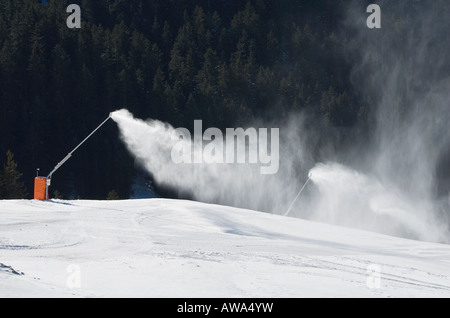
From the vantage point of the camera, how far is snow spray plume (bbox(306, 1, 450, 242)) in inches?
2443

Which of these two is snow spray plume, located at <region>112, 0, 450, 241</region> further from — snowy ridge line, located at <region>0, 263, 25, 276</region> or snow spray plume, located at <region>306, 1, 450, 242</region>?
snowy ridge line, located at <region>0, 263, 25, 276</region>

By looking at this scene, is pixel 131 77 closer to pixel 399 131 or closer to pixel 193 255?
pixel 399 131

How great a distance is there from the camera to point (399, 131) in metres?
88.9

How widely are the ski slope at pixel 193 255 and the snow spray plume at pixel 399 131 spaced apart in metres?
36.3

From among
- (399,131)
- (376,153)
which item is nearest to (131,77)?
(376,153)

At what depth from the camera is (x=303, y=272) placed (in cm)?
1398

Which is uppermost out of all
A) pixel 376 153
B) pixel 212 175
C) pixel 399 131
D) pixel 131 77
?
pixel 131 77

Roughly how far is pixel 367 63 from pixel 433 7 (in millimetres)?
24565

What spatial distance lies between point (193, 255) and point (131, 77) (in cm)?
6241

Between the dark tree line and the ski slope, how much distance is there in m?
45.1

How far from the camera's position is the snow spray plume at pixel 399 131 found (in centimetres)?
6204

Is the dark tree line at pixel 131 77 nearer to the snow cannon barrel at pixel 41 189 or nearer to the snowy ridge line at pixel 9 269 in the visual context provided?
the snow cannon barrel at pixel 41 189

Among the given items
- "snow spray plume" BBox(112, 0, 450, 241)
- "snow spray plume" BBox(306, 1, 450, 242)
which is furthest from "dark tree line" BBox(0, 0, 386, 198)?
"snow spray plume" BBox(306, 1, 450, 242)

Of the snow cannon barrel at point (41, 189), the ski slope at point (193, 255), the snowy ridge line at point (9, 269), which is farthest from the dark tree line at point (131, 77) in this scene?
the snowy ridge line at point (9, 269)
